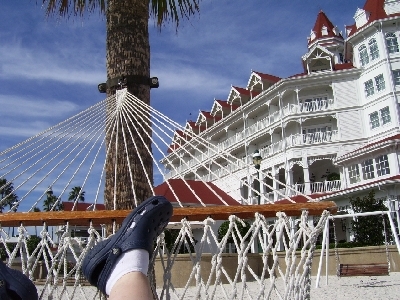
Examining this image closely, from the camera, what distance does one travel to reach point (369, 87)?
2211 centimetres

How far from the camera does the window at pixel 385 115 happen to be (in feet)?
67.4

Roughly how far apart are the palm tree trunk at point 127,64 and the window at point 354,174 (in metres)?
18.3

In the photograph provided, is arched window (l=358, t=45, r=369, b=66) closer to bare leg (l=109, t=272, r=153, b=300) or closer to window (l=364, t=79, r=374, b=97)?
window (l=364, t=79, r=374, b=97)

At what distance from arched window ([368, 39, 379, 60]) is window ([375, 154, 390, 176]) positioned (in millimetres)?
5795

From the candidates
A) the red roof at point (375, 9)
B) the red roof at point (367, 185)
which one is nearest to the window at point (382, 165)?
the red roof at point (367, 185)

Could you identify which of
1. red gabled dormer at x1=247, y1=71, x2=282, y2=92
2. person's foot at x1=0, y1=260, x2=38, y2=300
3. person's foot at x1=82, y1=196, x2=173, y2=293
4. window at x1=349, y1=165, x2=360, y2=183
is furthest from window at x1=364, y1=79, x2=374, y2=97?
person's foot at x1=0, y1=260, x2=38, y2=300

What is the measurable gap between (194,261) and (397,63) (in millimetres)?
21366

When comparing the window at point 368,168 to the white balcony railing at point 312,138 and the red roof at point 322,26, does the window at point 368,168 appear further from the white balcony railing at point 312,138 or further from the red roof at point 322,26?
the red roof at point 322,26

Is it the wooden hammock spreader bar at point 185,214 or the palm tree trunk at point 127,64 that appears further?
the palm tree trunk at point 127,64

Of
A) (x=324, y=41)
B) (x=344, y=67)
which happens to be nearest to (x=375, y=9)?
(x=344, y=67)

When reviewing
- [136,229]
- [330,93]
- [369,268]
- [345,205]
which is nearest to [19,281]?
[136,229]

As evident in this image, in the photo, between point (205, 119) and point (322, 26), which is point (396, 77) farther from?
point (205, 119)

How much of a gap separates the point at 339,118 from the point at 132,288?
22.3m

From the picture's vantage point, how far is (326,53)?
2373cm
